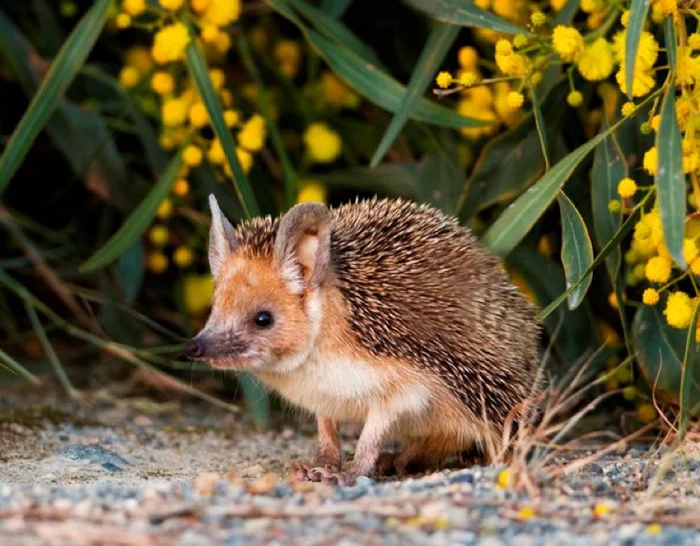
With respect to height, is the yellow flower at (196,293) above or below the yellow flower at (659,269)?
below

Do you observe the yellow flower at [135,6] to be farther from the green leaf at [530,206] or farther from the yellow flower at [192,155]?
the green leaf at [530,206]

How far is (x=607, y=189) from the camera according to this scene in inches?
224

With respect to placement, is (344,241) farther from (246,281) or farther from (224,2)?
(224,2)

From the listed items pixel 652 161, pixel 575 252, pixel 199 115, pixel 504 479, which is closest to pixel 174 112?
pixel 199 115

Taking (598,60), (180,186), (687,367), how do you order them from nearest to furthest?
(687,367), (598,60), (180,186)

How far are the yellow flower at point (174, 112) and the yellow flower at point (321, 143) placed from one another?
2.34 feet

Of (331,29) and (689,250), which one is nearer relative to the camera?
(689,250)

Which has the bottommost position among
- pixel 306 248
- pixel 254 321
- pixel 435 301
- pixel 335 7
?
pixel 254 321

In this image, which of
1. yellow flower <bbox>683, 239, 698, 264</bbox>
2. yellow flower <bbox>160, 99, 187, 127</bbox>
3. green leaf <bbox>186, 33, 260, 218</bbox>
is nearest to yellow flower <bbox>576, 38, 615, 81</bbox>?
yellow flower <bbox>683, 239, 698, 264</bbox>

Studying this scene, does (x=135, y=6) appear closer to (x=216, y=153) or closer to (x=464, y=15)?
(x=216, y=153)

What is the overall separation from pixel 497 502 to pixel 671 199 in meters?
1.39

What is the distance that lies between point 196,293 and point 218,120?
149 centimetres

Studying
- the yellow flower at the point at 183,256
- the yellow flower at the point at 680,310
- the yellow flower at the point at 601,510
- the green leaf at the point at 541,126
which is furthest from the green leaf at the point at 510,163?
the yellow flower at the point at 601,510

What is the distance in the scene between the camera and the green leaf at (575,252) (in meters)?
5.28
